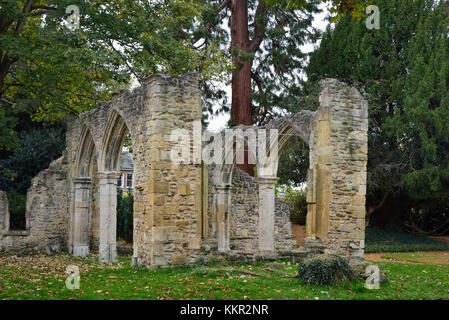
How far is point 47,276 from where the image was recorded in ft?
32.9

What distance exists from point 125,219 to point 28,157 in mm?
4371

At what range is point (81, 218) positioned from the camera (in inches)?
617

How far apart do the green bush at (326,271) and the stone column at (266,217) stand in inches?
213

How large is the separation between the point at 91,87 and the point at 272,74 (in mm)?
9048

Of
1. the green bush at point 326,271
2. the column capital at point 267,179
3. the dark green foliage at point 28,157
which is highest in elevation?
the dark green foliage at point 28,157

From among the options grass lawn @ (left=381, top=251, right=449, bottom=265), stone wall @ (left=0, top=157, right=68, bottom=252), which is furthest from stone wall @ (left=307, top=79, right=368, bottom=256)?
stone wall @ (left=0, top=157, right=68, bottom=252)

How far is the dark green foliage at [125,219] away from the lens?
1931cm

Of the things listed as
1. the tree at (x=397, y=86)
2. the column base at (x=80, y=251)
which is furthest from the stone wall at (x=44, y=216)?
the tree at (x=397, y=86)

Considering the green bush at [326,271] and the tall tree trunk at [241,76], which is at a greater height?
the tall tree trunk at [241,76]

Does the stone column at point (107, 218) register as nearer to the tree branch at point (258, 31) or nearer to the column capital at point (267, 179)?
the column capital at point (267, 179)

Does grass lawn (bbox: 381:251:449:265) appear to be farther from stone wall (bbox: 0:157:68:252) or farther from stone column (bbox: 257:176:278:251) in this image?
stone wall (bbox: 0:157:68:252)

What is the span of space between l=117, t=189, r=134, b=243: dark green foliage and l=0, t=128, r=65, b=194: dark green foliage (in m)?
3.16

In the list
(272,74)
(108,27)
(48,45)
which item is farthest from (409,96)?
(48,45)
